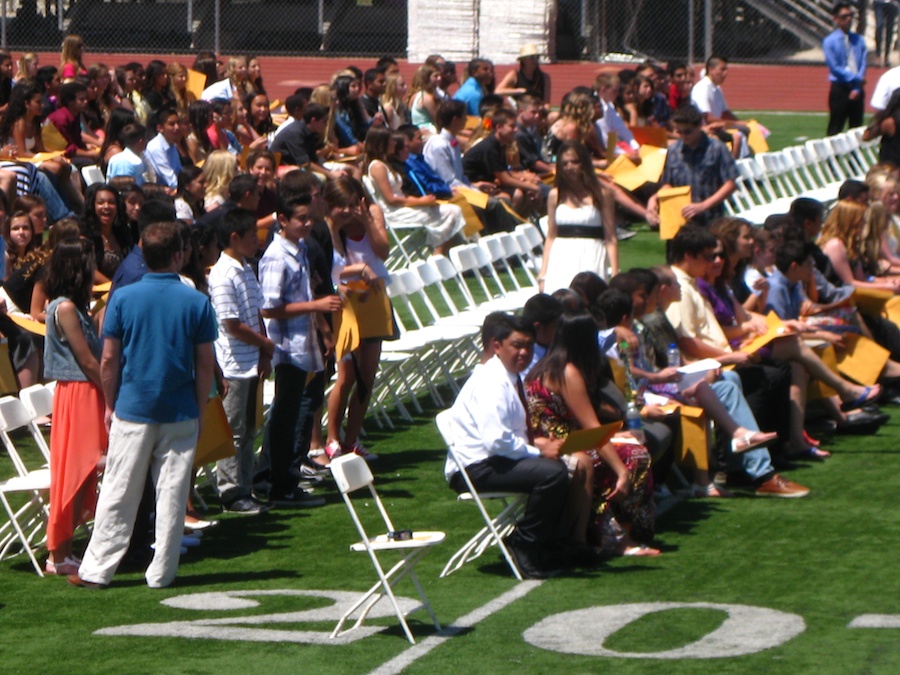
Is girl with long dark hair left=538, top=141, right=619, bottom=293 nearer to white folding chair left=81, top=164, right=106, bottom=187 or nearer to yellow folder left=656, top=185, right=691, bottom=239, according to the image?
yellow folder left=656, top=185, right=691, bottom=239

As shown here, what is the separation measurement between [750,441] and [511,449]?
2148 millimetres

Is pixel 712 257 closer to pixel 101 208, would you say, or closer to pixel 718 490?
pixel 718 490

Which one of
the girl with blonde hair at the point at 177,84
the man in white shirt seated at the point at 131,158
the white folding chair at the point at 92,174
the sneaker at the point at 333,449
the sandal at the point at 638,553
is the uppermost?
the girl with blonde hair at the point at 177,84

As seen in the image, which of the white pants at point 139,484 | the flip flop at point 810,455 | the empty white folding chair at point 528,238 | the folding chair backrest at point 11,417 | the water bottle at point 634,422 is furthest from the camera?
the empty white folding chair at point 528,238

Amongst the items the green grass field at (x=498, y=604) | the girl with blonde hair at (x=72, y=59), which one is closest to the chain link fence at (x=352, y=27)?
the girl with blonde hair at (x=72, y=59)

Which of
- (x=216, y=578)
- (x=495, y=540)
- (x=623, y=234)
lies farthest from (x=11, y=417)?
(x=623, y=234)

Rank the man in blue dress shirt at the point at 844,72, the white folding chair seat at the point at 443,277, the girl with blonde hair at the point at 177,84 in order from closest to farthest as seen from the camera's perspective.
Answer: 1. the white folding chair seat at the point at 443,277
2. the girl with blonde hair at the point at 177,84
3. the man in blue dress shirt at the point at 844,72

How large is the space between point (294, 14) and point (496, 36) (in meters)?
3.99

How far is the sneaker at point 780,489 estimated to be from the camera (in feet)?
31.0

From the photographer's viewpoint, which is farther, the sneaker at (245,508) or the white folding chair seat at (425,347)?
the white folding chair seat at (425,347)

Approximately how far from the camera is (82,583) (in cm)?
765

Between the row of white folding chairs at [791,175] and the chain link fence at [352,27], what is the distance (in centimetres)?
746

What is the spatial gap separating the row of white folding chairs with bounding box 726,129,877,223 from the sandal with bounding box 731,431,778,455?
7441 millimetres

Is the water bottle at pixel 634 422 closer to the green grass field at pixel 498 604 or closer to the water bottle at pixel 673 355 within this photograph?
the green grass field at pixel 498 604
